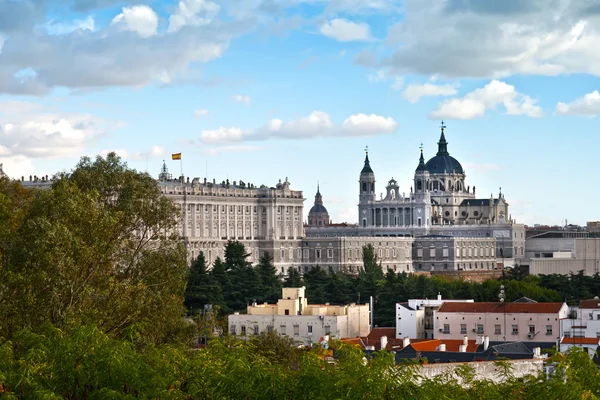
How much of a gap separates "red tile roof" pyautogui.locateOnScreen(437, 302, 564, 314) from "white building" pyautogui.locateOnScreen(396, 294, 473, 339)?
1101 mm

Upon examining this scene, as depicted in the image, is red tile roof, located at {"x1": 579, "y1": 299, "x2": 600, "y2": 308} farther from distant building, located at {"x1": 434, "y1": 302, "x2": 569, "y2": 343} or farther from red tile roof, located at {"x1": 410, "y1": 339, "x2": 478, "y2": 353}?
red tile roof, located at {"x1": 410, "y1": 339, "x2": 478, "y2": 353}

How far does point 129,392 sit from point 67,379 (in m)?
1.48

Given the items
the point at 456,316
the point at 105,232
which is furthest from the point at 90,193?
the point at 456,316

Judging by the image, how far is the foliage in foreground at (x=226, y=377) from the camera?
2870 cm

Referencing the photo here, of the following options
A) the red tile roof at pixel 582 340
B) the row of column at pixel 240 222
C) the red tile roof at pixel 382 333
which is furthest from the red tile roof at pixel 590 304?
the row of column at pixel 240 222

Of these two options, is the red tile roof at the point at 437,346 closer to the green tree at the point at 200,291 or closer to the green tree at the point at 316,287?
the green tree at the point at 200,291

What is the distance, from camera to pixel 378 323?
3484 inches

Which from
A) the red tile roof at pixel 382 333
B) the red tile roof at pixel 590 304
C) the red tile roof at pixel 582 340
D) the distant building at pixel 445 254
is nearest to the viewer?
the red tile roof at pixel 582 340

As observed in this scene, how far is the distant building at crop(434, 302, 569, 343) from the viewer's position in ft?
251

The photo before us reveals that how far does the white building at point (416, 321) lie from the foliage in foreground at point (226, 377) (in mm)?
47250

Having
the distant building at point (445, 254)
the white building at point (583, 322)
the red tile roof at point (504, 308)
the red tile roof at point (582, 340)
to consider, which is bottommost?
the red tile roof at point (582, 340)

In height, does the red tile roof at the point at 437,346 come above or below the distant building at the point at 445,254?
below

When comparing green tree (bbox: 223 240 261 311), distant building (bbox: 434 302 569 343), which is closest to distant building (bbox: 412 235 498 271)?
green tree (bbox: 223 240 261 311)

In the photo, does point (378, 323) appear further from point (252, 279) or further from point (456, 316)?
point (252, 279)
